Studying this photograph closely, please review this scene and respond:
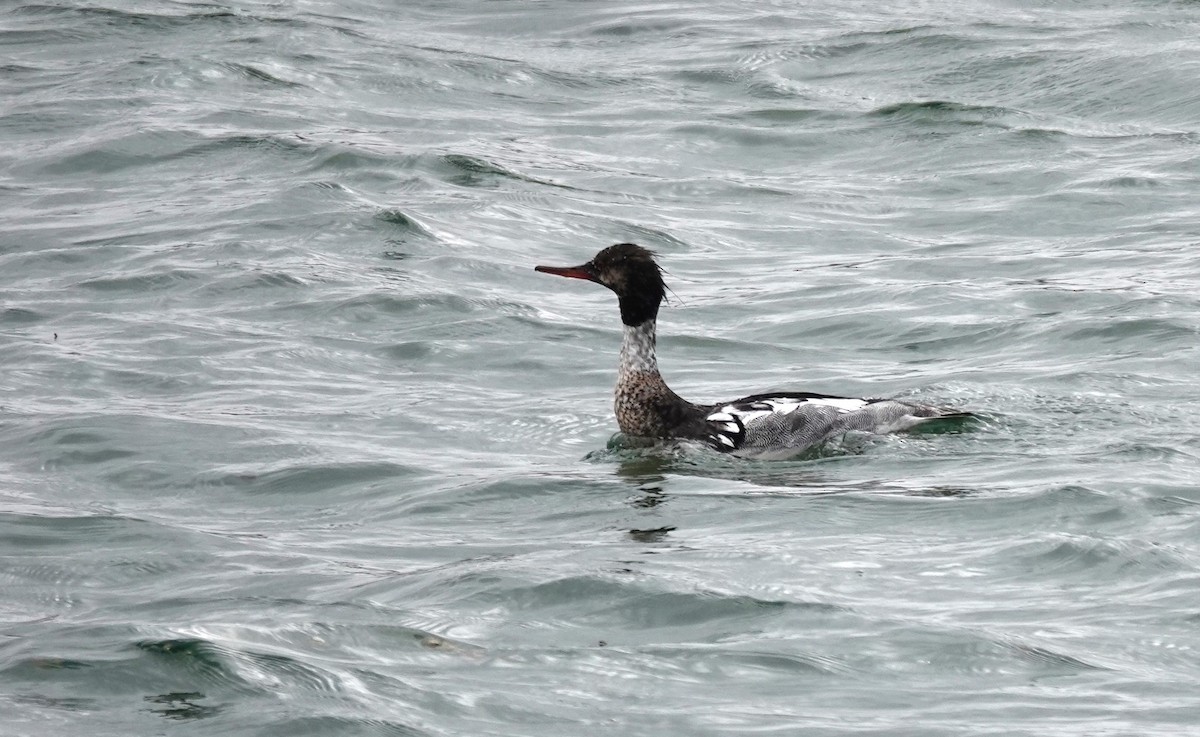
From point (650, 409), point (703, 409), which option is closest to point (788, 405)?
point (703, 409)

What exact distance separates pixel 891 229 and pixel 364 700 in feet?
35.2

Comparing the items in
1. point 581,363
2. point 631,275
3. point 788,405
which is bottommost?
point 581,363

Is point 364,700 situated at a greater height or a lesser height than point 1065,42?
lesser

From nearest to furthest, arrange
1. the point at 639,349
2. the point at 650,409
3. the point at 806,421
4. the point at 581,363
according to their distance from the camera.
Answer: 1. the point at 806,421
2. the point at 650,409
3. the point at 639,349
4. the point at 581,363

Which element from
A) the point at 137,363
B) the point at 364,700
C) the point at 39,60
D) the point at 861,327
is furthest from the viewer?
the point at 39,60

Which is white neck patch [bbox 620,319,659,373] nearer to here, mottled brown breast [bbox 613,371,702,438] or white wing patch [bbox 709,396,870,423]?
mottled brown breast [bbox 613,371,702,438]

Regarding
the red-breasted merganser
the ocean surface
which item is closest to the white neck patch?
the red-breasted merganser

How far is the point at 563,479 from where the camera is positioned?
416 inches

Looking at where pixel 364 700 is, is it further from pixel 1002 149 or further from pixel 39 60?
pixel 39 60

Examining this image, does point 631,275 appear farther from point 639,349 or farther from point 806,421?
point 806,421

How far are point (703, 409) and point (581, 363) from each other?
234 centimetres

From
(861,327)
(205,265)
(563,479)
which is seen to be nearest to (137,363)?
(205,265)

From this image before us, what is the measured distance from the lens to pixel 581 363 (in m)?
13.6

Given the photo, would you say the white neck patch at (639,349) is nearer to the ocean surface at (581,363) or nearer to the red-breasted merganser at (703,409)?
the red-breasted merganser at (703,409)
